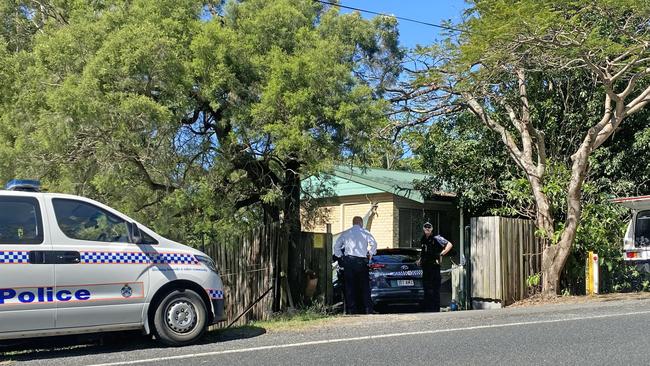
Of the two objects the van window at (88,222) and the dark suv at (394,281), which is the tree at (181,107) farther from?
the dark suv at (394,281)

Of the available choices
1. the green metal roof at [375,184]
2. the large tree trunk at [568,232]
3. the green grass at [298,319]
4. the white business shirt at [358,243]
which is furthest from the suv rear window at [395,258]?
the green metal roof at [375,184]

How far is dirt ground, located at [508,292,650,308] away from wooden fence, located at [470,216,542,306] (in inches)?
13.9

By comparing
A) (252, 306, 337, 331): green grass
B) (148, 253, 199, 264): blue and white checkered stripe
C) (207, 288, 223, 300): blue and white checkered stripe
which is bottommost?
(252, 306, 337, 331): green grass

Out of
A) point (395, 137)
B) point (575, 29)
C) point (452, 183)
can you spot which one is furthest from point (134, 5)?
point (452, 183)

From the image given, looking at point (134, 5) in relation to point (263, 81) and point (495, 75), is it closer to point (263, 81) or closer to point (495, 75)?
point (263, 81)

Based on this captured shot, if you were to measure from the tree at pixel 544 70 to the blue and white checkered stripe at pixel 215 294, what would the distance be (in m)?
7.15

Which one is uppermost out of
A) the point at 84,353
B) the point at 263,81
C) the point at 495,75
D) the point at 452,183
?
the point at 495,75

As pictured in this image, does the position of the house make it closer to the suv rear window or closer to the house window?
the house window

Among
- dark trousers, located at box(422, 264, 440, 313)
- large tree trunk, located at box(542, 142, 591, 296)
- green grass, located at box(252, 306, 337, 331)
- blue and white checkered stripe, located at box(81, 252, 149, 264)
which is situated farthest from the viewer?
dark trousers, located at box(422, 264, 440, 313)

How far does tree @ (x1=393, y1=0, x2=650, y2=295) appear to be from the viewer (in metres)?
12.0

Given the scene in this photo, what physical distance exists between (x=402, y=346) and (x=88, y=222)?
3.87 metres

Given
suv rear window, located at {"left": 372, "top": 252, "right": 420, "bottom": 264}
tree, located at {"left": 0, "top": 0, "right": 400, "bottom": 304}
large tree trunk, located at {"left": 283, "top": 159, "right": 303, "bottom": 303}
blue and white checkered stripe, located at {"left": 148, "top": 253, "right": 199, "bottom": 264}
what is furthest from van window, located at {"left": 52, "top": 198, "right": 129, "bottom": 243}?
suv rear window, located at {"left": 372, "top": 252, "right": 420, "bottom": 264}

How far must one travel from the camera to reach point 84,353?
24.6ft

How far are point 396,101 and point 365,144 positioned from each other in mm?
6777
